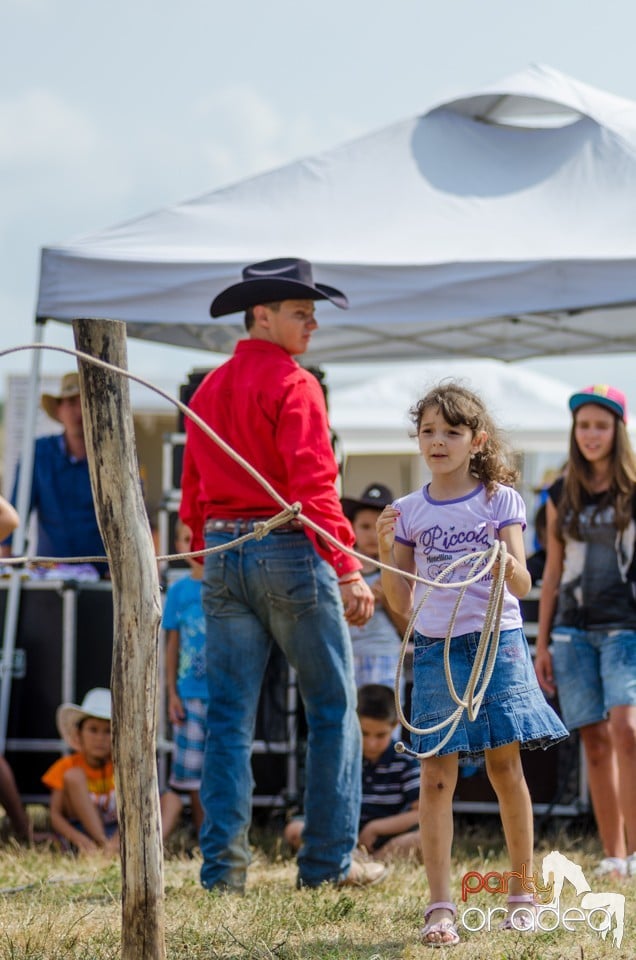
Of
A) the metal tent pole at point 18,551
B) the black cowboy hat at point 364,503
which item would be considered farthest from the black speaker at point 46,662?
the black cowboy hat at point 364,503

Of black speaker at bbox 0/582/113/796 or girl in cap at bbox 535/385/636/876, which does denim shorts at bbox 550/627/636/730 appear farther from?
black speaker at bbox 0/582/113/796

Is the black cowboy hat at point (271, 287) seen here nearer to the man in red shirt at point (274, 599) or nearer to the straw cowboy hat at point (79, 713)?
the man in red shirt at point (274, 599)

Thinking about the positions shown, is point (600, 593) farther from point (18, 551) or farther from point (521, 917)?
point (18, 551)

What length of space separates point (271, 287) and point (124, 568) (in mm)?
1491

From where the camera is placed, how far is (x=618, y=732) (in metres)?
4.77

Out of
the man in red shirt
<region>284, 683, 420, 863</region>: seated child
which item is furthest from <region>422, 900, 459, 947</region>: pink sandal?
<region>284, 683, 420, 863</region>: seated child

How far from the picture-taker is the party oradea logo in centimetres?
331

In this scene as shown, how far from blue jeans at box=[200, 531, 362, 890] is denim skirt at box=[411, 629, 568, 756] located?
0.62 m

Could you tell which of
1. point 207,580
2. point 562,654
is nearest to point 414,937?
point 207,580

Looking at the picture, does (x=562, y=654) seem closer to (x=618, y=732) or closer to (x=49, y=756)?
(x=618, y=732)

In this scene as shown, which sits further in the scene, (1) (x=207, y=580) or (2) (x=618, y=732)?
(2) (x=618, y=732)

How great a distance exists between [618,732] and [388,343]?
13.0ft

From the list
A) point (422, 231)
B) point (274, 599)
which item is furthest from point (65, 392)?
point (274, 599)

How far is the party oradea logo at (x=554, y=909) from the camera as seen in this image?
3.31m
